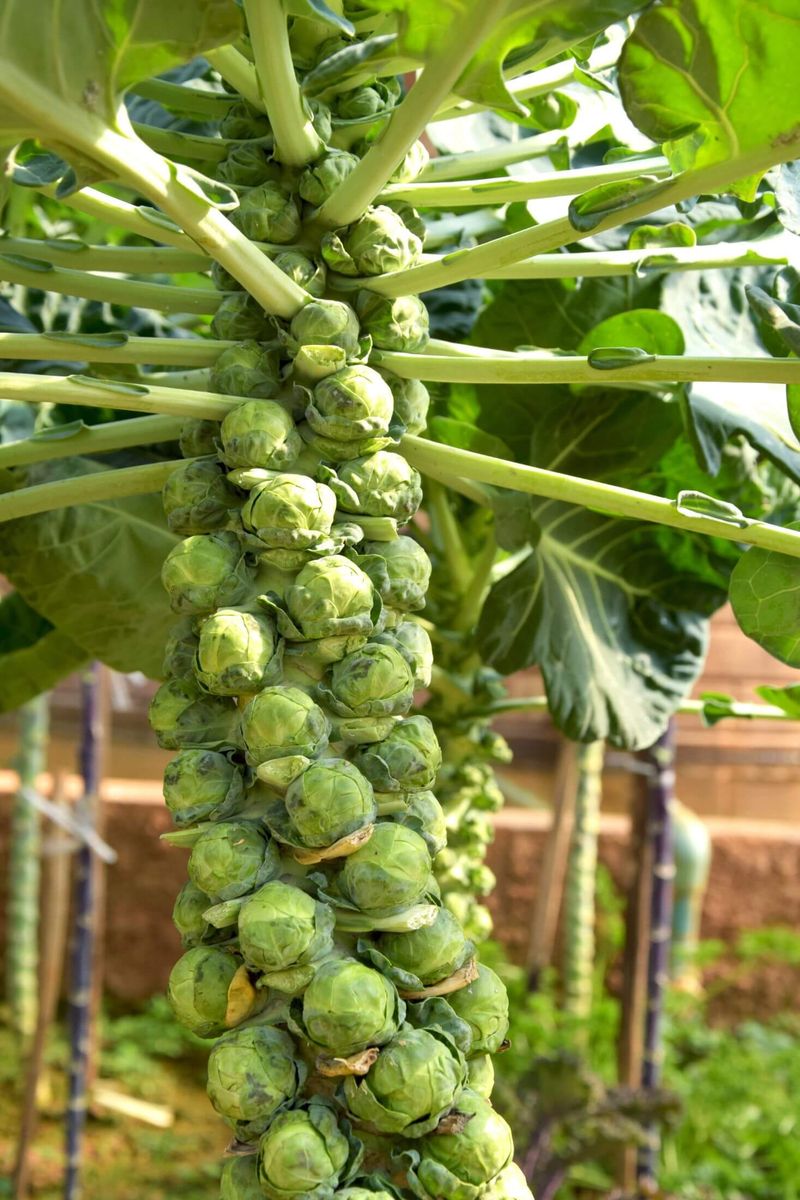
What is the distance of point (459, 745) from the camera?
1111 mm

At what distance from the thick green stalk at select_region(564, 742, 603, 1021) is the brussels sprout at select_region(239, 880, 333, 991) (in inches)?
90.3

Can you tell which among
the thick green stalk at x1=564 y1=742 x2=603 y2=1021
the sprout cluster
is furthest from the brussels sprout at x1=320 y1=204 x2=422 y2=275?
the thick green stalk at x1=564 y1=742 x2=603 y2=1021

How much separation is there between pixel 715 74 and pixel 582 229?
0.10 meters

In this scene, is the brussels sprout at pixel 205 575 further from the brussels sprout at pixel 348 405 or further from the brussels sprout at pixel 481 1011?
the brussels sprout at pixel 481 1011

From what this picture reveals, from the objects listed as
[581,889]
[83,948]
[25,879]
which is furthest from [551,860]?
[25,879]

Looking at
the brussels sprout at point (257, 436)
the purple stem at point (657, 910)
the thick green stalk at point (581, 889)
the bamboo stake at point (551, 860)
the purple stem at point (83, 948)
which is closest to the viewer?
the brussels sprout at point (257, 436)

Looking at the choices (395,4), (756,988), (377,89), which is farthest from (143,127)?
(756,988)

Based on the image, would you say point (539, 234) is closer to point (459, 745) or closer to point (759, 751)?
point (459, 745)

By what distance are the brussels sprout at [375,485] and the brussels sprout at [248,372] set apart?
71 mm

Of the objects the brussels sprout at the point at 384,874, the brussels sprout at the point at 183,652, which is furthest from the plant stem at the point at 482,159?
the brussels sprout at the point at 384,874

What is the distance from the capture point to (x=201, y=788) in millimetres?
599

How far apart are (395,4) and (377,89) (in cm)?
24

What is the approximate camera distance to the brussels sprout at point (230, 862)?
0.57 m

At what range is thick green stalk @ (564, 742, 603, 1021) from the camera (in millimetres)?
2912
